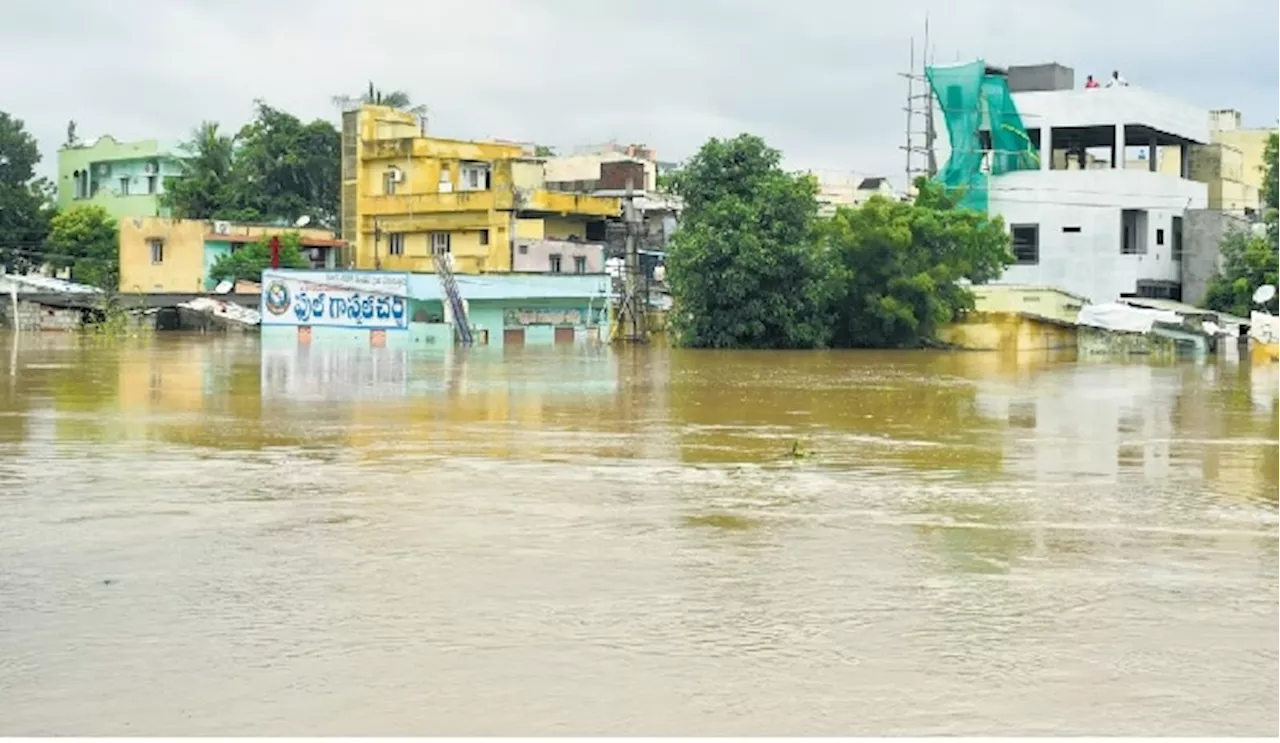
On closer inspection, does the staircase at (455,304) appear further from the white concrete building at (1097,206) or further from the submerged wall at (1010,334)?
the white concrete building at (1097,206)

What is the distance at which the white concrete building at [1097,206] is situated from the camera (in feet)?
169

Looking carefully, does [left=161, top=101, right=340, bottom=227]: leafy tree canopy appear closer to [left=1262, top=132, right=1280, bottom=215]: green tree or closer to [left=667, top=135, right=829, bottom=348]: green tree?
[left=667, top=135, right=829, bottom=348]: green tree

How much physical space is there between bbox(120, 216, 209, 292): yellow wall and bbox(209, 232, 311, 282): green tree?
1.17m

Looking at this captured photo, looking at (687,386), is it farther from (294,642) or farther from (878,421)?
(294,642)

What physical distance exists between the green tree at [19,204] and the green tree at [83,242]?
1.39m

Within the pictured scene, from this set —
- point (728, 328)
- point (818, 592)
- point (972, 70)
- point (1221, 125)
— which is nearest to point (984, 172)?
point (972, 70)

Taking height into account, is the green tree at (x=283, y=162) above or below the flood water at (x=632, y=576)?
above

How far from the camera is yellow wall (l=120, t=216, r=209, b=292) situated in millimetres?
60562

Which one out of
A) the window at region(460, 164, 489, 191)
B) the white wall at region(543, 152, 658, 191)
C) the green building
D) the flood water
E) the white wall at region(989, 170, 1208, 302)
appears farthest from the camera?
the green building

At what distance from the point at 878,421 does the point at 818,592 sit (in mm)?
11068

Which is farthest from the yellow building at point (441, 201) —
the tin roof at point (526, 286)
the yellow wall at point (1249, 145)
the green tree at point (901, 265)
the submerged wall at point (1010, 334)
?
the yellow wall at point (1249, 145)

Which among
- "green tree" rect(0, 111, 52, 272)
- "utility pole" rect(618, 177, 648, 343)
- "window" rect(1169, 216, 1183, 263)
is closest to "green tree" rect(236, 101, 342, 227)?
"green tree" rect(0, 111, 52, 272)

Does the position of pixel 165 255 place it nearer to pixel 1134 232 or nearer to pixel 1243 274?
pixel 1134 232

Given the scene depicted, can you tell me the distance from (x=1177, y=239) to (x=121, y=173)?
4687cm
